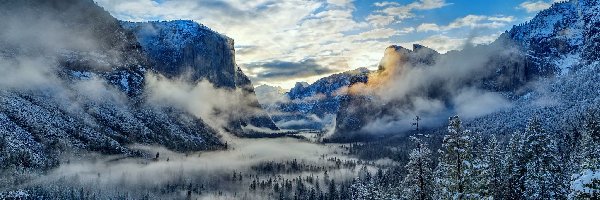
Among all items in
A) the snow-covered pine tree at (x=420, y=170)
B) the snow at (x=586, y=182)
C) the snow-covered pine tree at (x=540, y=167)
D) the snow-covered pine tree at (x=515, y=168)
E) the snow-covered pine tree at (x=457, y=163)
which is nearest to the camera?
the snow at (x=586, y=182)

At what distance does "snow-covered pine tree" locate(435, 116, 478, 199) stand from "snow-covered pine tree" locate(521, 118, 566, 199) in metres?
21.3

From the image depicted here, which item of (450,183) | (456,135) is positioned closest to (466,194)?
(450,183)

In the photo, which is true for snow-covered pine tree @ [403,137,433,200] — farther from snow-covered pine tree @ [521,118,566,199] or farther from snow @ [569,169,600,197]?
snow-covered pine tree @ [521,118,566,199]

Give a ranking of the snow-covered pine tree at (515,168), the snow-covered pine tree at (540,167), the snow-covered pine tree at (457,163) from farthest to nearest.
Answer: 1. the snow-covered pine tree at (515,168)
2. the snow-covered pine tree at (540,167)
3. the snow-covered pine tree at (457,163)

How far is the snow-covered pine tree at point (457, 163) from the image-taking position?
3869cm

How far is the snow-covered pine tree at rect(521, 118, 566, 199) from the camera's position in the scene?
55.8m

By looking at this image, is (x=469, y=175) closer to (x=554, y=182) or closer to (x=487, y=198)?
(x=487, y=198)

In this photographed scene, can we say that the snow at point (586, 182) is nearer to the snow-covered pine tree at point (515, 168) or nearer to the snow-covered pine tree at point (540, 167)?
the snow-covered pine tree at point (540, 167)

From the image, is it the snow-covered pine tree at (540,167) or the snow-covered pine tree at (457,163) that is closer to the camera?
the snow-covered pine tree at (457,163)

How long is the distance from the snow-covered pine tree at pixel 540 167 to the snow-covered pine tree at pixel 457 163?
21.3 metres

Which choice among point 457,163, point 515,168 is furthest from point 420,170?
point 515,168

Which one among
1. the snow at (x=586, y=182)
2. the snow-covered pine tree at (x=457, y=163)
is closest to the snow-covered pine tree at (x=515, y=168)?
the snow-covered pine tree at (x=457, y=163)

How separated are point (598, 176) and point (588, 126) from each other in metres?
21.6

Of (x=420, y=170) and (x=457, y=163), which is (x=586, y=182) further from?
(x=420, y=170)
